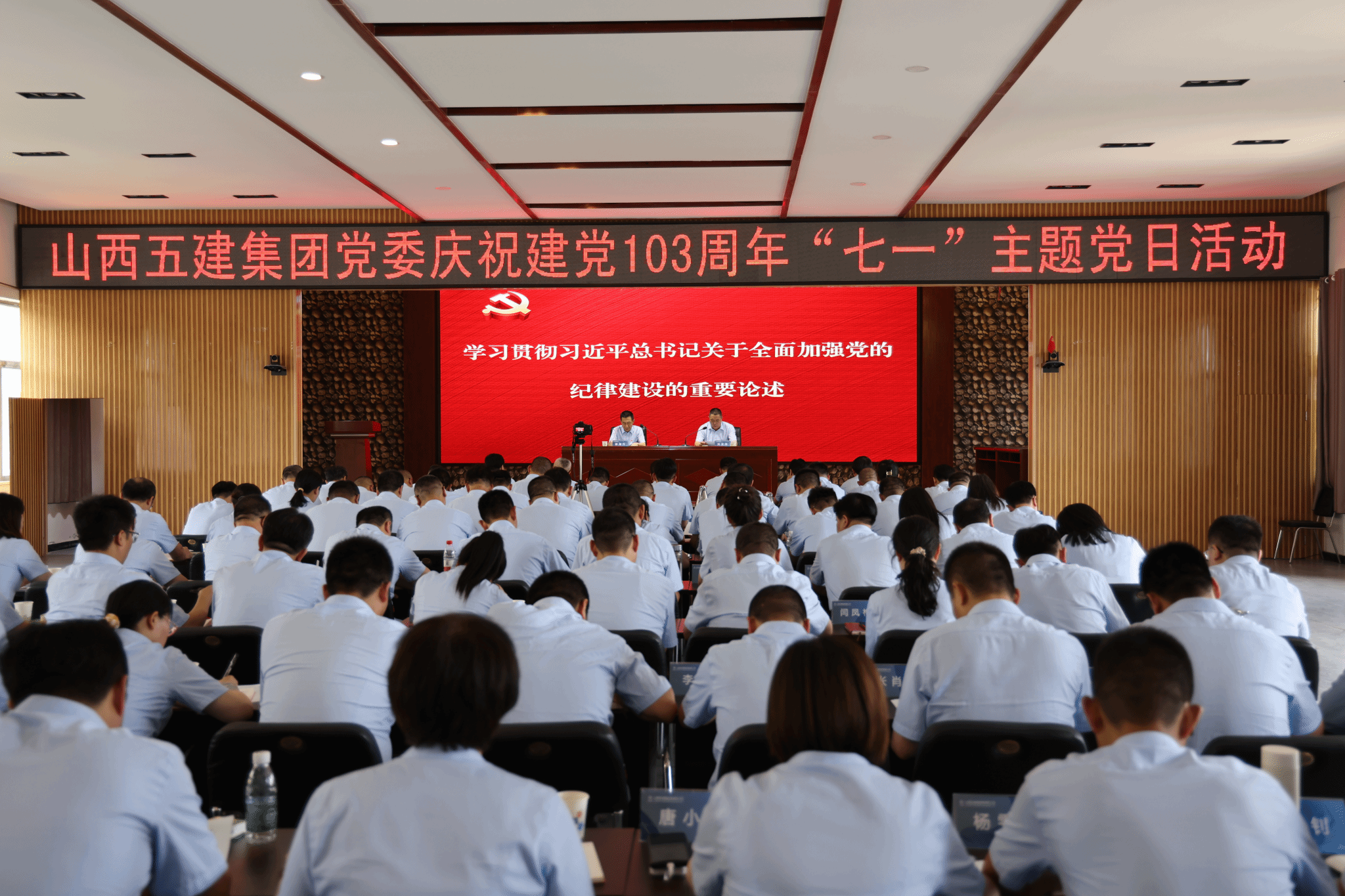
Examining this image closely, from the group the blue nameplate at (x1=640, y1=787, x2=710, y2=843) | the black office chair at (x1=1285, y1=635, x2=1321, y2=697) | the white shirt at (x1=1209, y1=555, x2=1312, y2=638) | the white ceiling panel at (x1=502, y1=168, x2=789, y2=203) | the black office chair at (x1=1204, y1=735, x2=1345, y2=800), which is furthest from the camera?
the white ceiling panel at (x1=502, y1=168, x2=789, y2=203)

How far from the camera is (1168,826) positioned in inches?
64.7

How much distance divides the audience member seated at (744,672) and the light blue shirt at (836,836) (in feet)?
3.42

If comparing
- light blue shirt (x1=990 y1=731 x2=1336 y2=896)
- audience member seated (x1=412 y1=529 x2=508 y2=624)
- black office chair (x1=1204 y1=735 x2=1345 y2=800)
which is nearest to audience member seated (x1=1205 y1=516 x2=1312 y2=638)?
black office chair (x1=1204 y1=735 x2=1345 y2=800)

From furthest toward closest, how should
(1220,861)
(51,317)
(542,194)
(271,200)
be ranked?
(51,317) → (271,200) → (542,194) → (1220,861)

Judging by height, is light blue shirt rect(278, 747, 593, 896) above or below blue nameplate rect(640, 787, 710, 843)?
above

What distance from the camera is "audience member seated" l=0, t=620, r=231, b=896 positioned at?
1699 mm

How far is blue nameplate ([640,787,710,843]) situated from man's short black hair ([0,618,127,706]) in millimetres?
1053

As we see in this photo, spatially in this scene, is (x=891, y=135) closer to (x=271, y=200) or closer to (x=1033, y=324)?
(x=1033, y=324)

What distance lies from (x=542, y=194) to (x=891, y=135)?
3.35 meters

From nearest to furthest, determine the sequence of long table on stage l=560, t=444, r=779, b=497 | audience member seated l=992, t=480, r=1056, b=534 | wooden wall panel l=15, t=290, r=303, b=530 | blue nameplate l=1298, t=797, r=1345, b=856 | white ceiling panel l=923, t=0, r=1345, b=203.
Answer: blue nameplate l=1298, t=797, r=1345, b=856 → white ceiling panel l=923, t=0, r=1345, b=203 → audience member seated l=992, t=480, r=1056, b=534 → wooden wall panel l=15, t=290, r=303, b=530 → long table on stage l=560, t=444, r=779, b=497

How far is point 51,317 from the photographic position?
443 inches

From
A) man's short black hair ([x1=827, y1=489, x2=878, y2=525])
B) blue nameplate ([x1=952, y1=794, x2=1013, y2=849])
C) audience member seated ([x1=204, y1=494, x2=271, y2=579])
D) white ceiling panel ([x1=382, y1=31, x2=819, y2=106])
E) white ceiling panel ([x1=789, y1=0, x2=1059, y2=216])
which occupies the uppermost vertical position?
white ceiling panel ([x1=382, y1=31, x2=819, y2=106])

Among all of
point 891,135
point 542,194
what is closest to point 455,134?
point 542,194

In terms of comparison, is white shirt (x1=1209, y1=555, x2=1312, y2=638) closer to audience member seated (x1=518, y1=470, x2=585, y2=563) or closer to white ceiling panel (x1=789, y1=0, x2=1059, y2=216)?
white ceiling panel (x1=789, y1=0, x2=1059, y2=216)
